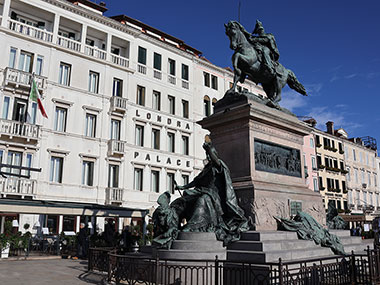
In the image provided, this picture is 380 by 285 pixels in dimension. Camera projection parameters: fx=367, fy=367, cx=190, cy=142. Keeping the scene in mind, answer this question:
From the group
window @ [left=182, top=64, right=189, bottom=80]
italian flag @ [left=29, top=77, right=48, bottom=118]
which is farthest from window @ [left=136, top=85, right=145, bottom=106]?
italian flag @ [left=29, top=77, right=48, bottom=118]

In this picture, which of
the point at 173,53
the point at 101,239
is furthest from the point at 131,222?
the point at 173,53

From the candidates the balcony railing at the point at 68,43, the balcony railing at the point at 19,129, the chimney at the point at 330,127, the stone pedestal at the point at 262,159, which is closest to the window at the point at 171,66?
the balcony railing at the point at 68,43

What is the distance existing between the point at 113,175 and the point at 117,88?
7561 millimetres

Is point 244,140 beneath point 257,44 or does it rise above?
beneath

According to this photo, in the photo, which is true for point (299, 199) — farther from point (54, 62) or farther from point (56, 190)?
point (54, 62)

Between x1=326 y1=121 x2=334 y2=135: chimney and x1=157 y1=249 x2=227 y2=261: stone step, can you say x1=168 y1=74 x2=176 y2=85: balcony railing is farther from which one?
x1=326 y1=121 x2=334 y2=135: chimney

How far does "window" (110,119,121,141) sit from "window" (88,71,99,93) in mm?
2887

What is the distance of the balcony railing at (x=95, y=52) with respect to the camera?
97.6 ft

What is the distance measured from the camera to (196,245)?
7938 mm

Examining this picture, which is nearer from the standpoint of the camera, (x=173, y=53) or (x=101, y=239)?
(x=101, y=239)

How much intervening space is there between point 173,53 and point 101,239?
846 inches

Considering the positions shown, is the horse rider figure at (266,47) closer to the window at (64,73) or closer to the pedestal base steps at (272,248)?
the pedestal base steps at (272,248)

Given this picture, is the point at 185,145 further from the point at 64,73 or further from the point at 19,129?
the point at 19,129

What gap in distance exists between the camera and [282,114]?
11461 millimetres
